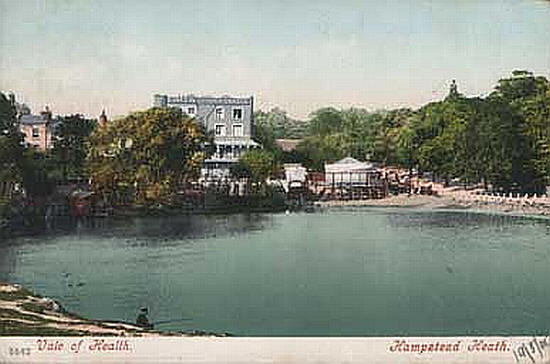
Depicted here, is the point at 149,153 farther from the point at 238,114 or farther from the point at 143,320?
the point at 143,320

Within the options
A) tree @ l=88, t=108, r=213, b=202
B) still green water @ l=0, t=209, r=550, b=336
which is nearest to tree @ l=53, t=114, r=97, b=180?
tree @ l=88, t=108, r=213, b=202

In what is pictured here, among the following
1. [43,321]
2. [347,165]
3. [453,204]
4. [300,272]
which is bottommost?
[43,321]

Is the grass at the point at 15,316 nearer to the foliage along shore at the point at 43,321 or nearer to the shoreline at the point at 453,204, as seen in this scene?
the foliage along shore at the point at 43,321

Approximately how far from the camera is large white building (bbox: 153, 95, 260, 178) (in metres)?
2.41

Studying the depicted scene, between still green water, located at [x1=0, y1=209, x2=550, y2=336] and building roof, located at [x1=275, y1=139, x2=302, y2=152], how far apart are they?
180 mm

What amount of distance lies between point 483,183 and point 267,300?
26.5 inches

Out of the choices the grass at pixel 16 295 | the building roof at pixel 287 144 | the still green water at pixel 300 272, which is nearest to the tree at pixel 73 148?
the still green water at pixel 300 272

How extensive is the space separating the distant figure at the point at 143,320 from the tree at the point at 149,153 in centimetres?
30

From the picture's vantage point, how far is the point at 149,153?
8.07 ft

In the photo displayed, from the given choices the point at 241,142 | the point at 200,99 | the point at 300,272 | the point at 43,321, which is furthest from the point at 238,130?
the point at 43,321

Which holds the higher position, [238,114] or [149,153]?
[238,114]

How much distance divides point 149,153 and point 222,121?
0.71ft

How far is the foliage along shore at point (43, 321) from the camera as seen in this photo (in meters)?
2.30

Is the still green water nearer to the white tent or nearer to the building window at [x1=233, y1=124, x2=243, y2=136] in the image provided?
the white tent
